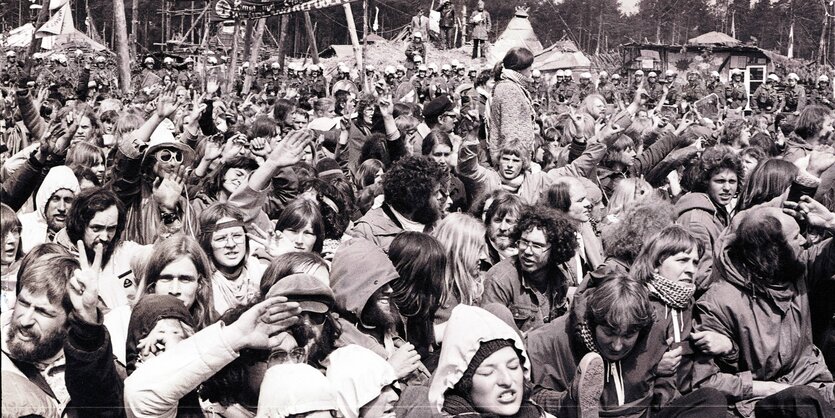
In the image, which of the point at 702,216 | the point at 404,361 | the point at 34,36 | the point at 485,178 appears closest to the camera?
the point at 404,361

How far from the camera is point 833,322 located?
4.55 meters

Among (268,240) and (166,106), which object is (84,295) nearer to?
(268,240)

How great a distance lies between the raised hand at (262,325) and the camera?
2.75m

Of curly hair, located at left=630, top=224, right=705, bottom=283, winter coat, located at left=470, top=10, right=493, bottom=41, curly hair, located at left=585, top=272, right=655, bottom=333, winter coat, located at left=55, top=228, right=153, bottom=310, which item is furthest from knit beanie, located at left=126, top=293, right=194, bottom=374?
winter coat, located at left=470, top=10, right=493, bottom=41

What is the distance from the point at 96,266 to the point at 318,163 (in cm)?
294

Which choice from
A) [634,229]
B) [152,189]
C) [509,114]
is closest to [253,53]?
[509,114]

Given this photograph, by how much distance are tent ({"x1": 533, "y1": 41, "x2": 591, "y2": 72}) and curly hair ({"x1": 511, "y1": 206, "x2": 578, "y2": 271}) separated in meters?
28.1

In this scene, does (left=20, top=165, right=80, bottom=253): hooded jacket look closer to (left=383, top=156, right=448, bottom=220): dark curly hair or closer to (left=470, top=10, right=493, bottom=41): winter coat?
(left=383, top=156, right=448, bottom=220): dark curly hair

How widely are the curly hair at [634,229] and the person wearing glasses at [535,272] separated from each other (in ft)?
0.71

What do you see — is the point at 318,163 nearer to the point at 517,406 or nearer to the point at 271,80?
the point at 517,406

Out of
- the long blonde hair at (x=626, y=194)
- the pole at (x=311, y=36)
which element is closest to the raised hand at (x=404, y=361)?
the long blonde hair at (x=626, y=194)

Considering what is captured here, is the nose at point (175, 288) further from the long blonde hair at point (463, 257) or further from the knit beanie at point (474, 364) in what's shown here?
the long blonde hair at point (463, 257)

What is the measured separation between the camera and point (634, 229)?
4594 mm

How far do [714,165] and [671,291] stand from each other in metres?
2.13
